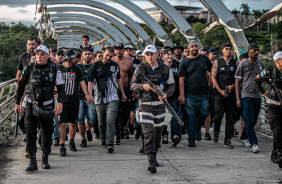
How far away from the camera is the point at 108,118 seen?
307 inches

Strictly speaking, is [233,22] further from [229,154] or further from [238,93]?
[229,154]

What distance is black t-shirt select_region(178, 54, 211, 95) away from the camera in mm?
8250

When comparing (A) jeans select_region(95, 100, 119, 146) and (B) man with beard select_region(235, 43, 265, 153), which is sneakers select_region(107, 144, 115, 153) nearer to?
(A) jeans select_region(95, 100, 119, 146)

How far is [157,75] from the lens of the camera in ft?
21.4

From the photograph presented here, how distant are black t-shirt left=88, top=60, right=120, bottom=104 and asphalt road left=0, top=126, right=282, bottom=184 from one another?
1.09 metres

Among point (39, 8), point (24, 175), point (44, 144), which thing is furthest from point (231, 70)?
point (39, 8)

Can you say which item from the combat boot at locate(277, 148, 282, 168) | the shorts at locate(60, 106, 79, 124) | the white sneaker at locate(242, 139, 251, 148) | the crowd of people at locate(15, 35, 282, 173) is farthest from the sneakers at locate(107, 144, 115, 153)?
the combat boot at locate(277, 148, 282, 168)

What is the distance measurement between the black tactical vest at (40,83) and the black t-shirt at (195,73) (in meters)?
3.20

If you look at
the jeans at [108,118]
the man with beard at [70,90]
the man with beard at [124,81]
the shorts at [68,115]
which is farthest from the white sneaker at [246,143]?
the shorts at [68,115]

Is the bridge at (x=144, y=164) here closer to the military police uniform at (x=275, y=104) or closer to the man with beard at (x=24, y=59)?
the military police uniform at (x=275, y=104)

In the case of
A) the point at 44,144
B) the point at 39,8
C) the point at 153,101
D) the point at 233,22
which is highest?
the point at 39,8

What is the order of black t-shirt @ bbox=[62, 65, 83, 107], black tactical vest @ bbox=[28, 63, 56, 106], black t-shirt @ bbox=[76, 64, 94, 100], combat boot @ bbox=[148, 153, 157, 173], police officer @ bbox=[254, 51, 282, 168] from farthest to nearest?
1. black t-shirt @ bbox=[76, 64, 94, 100]
2. black t-shirt @ bbox=[62, 65, 83, 107]
3. police officer @ bbox=[254, 51, 282, 168]
4. black tactical vest @ bbox=[28, 63, 56, 106]
5. combat boot @ bbox=[148, 153, 157, 173]

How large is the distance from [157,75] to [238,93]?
2.36m

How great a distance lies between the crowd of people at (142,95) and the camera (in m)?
6.16
